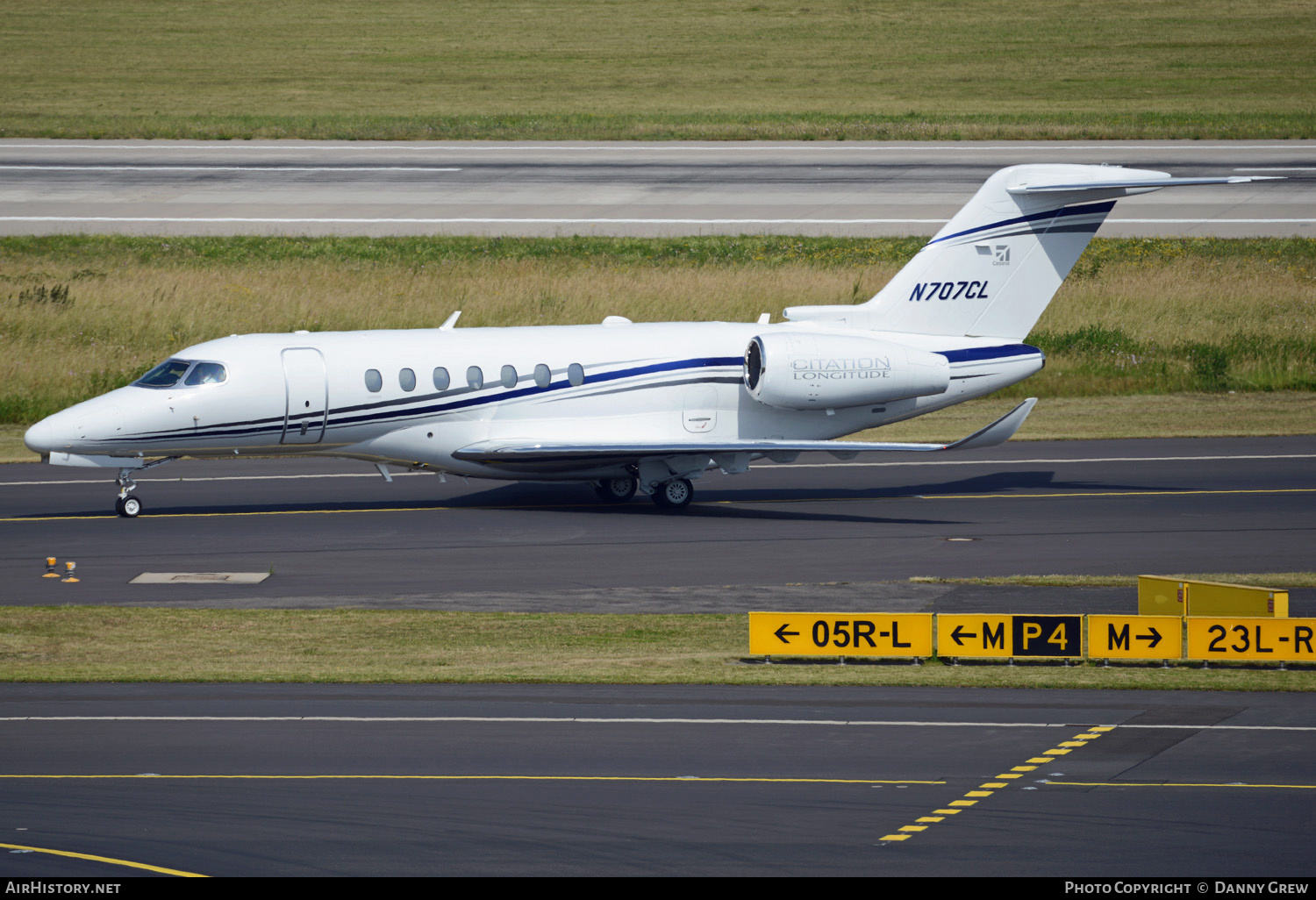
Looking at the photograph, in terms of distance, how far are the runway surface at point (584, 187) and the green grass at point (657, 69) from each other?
3413 millimetres

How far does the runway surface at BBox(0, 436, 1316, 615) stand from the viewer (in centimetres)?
2367

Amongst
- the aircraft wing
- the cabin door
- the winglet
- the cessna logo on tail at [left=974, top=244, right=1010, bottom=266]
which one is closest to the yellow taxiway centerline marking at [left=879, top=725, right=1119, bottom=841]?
the winglet

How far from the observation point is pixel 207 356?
28562mm

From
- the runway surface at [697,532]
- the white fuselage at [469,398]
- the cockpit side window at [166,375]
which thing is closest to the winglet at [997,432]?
the runway surface at [697,532]

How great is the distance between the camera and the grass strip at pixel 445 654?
19.1 m

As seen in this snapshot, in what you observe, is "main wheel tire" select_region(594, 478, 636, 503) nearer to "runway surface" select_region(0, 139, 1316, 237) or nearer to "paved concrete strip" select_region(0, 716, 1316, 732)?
"paved concrete strip" select_region(0, 716, 1316, 732)

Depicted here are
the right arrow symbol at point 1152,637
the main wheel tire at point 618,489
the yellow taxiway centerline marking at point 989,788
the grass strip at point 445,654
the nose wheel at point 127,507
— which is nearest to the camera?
the yellow taxiway centerline marking at point 989,788

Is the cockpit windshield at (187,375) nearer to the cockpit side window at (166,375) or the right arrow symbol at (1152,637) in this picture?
the cockpit side window at (166,375)

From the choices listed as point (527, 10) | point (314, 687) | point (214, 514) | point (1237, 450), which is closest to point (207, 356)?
point (214, 514)

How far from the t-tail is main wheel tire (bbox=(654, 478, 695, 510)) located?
405cm

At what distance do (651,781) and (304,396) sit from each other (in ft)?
49.5

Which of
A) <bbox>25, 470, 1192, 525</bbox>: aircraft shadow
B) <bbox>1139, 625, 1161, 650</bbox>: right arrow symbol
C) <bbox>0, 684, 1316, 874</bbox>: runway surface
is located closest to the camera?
<bbox>0, 684, 1316, 874</bbox>: runway surface

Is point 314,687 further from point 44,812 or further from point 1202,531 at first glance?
point 1202,531

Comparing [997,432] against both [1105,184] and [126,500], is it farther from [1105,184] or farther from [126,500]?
[126,500]
